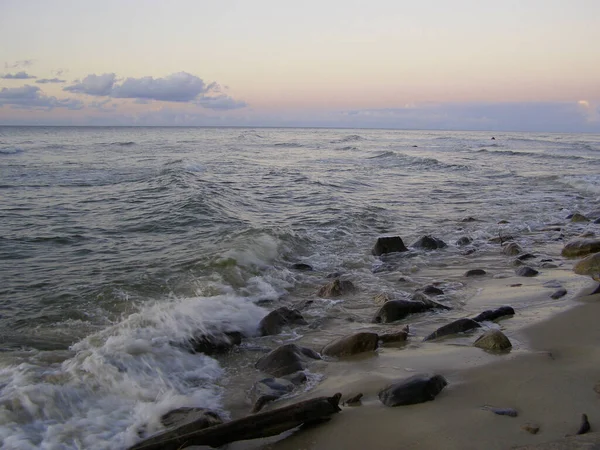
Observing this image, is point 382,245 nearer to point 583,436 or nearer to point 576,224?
point 576,224

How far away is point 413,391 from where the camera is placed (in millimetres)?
3623

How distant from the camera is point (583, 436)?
276 cm

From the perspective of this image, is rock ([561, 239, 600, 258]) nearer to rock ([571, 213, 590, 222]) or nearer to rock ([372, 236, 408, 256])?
rock ([372, 236, 408, 256])

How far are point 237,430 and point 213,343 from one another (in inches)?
87.2

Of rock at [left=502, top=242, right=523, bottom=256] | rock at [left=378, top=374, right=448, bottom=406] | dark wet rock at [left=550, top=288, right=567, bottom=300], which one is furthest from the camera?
rock at [left=502, top=242, right=523, bottom=256]

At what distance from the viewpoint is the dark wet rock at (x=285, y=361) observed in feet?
14.9

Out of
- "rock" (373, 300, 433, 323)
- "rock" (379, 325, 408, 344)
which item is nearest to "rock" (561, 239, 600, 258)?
"rock" (373, 300, 433, 323)

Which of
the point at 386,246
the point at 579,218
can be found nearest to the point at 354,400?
the point at 386,246

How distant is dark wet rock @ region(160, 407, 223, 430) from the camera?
3.37 m

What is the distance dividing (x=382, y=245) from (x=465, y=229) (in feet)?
11.0

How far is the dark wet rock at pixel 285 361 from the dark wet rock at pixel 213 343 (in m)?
0.62

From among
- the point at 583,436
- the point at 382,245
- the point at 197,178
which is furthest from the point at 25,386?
the point at 197,178

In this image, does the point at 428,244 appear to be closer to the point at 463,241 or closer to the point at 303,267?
the point at 463,241

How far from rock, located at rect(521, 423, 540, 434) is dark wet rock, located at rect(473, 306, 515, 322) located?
95.3 inches
